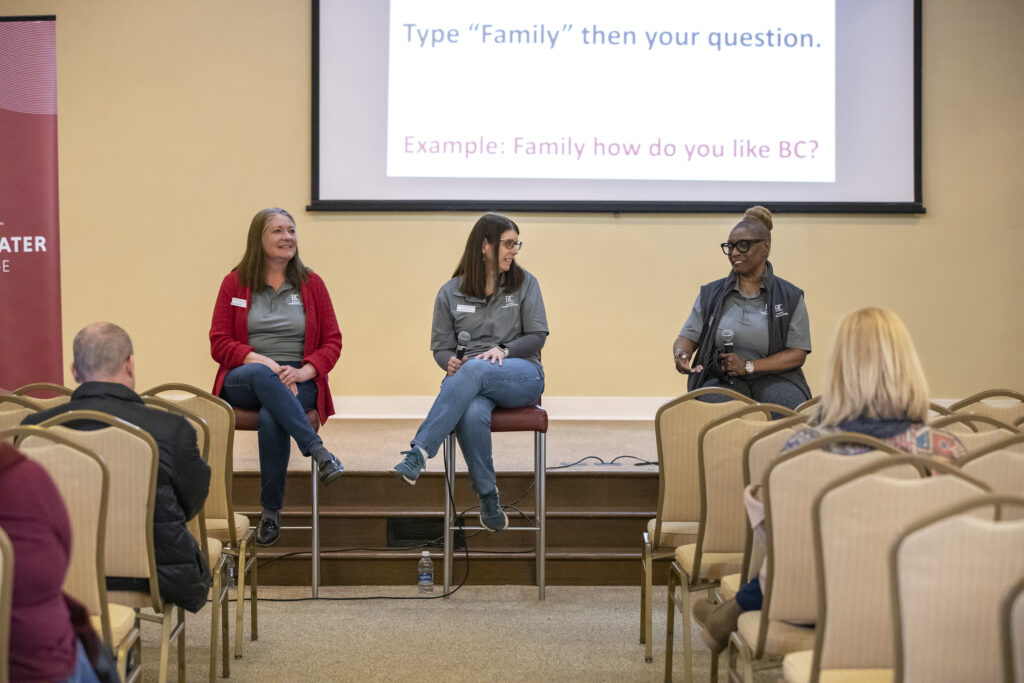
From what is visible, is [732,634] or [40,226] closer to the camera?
[732,634]

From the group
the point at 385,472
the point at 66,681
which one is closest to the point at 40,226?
the point at 385,472

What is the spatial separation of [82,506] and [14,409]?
3.50 feet

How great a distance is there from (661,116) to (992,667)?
5.05 meters

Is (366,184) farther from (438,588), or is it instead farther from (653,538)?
(653,538)

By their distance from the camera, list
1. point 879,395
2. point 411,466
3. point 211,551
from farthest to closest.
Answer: point 411,466 < point 211,551 < point 879,395

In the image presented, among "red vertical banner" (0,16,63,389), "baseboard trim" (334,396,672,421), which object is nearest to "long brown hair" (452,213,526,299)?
"baseboard trim" (334,396,672,421)

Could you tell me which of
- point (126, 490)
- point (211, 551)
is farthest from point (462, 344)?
point (126, 490)

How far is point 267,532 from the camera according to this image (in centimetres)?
376

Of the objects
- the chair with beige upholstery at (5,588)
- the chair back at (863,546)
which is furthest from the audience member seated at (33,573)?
the chair back at (863,546)

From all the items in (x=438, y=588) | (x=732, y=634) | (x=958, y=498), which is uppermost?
(x=958, y=498)

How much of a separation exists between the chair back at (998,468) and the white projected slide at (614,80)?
4438 mm

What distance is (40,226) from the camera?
6340 mm

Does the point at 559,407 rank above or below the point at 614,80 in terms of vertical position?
below

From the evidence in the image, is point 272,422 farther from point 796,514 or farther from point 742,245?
point 796,514
